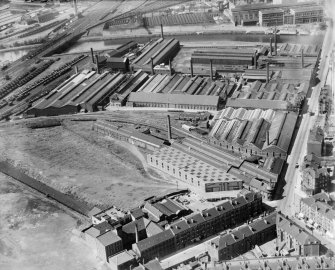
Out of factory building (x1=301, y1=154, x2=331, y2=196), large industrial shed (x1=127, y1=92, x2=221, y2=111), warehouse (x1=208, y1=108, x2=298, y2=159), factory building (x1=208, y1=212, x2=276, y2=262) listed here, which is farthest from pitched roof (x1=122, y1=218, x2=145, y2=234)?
large industrial shed (x1=127, y1=92, x2=221, y2=111)

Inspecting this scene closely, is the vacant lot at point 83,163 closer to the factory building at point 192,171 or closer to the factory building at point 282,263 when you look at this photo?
the factory building at point 192,171

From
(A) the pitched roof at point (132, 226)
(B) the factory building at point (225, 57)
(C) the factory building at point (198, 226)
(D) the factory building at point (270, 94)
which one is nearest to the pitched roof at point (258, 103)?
(D) the factory building at point (270, 94)

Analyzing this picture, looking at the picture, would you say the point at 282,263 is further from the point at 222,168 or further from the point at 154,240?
the point at 222,168

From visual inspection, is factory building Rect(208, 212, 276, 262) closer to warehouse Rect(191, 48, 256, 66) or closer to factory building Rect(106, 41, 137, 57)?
warehouse Rect(191, 48, 256, 66)

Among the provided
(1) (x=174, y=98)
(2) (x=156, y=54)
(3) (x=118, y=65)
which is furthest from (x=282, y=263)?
(2) (x=156, y=54)

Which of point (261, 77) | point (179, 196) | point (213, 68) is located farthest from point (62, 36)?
point (179, 196)

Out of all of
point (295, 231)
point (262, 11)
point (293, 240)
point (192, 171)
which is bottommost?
point (293, 240)

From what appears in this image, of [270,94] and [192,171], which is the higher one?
[270,94]
